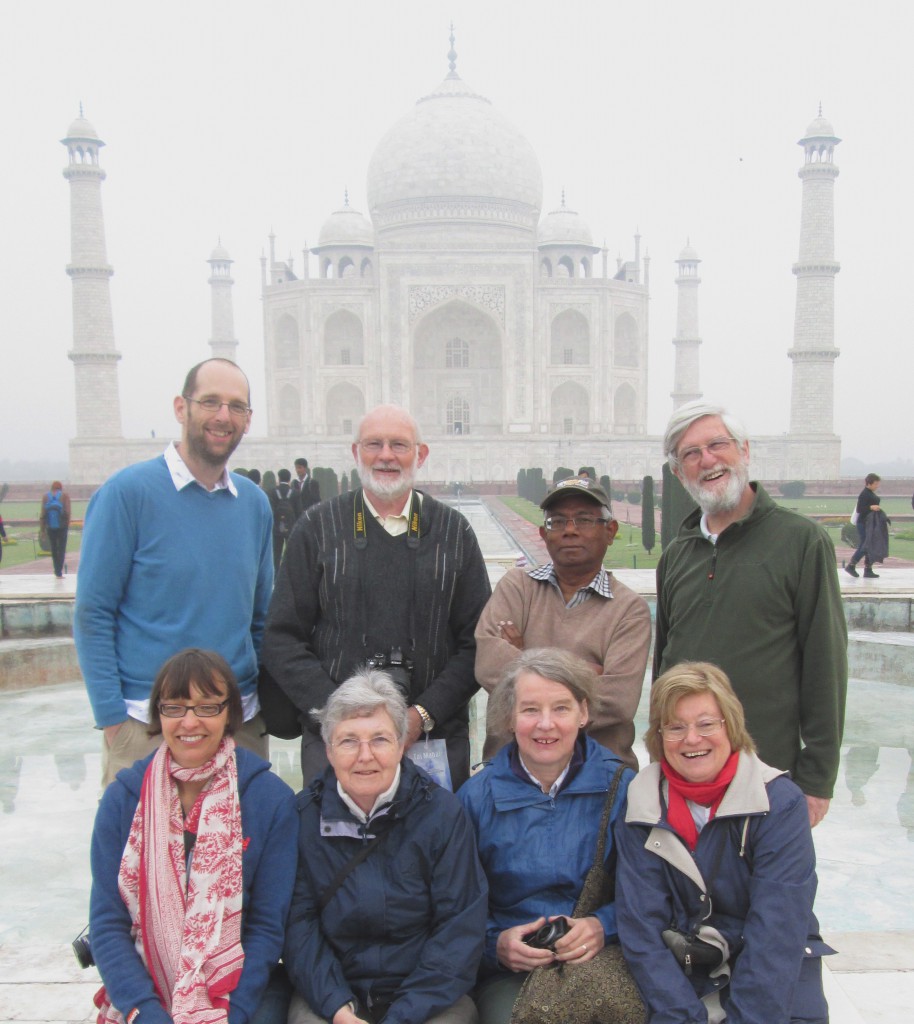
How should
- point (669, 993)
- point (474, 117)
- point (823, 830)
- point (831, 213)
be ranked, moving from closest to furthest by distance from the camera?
point (669, 993), point (823, 830), point (831, 213), point (474, 117)

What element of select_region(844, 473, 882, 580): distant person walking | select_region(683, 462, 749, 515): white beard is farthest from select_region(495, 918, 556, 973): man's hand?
select_region(844, 473, 882, 580): distant person walking

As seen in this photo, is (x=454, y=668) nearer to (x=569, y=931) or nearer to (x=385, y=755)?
(x=385, y=755)

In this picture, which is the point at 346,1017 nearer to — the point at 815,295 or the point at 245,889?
the point at 245,889

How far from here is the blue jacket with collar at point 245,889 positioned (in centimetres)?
163

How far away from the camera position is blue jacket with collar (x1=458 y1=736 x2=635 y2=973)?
176cm

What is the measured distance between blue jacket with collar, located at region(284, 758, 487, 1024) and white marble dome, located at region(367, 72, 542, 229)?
89.0 feet

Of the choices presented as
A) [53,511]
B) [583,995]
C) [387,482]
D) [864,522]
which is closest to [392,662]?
[387,482]

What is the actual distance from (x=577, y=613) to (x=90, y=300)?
79.6 feet

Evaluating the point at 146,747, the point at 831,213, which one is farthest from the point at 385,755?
the point at 831,213

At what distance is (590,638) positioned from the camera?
6.64 feet

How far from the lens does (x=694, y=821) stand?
1708mm

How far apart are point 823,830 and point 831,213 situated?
2318 centimetres

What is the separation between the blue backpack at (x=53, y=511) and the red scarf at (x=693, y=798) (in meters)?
7.35

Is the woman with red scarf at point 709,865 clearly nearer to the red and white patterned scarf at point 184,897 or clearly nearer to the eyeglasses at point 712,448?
the eyeglasses at point 712,448
